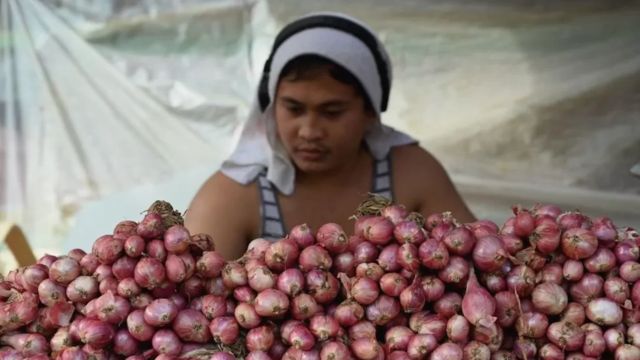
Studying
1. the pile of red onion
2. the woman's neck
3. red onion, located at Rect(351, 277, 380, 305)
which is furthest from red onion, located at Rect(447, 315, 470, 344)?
the woman's neck

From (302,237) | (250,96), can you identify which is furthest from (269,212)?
(250,96)

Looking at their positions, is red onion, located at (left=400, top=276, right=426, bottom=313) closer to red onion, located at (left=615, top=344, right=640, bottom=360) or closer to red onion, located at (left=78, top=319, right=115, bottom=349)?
red onion, located at (left=615, top=344, right=640, bottom=360)

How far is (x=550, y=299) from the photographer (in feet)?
3.11

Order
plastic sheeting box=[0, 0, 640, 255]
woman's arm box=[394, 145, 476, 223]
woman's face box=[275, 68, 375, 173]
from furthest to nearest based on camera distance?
plastic sheeting box=[0, 0, 640, 255] < woman's arm box=[394, 145, 476, 223] < woman's face box=[275, 68, 375, 173]

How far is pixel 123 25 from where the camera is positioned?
9.41 ft

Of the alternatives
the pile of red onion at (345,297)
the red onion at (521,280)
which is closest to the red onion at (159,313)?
the pile of red onion at (345,297)

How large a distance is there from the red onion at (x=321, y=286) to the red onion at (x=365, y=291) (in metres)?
0.03

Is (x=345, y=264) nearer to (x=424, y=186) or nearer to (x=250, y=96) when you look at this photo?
(x=424, y=186)

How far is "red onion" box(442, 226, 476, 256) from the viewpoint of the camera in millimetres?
947

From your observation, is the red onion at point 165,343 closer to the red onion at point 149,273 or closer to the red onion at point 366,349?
the red onion at point 149,273

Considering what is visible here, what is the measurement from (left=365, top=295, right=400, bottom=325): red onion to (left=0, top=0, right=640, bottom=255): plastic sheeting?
1809mm

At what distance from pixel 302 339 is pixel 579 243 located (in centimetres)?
39

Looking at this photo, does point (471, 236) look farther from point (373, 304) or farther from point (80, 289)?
point (80, 289)

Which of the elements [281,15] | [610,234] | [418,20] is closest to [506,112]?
[418,20]
